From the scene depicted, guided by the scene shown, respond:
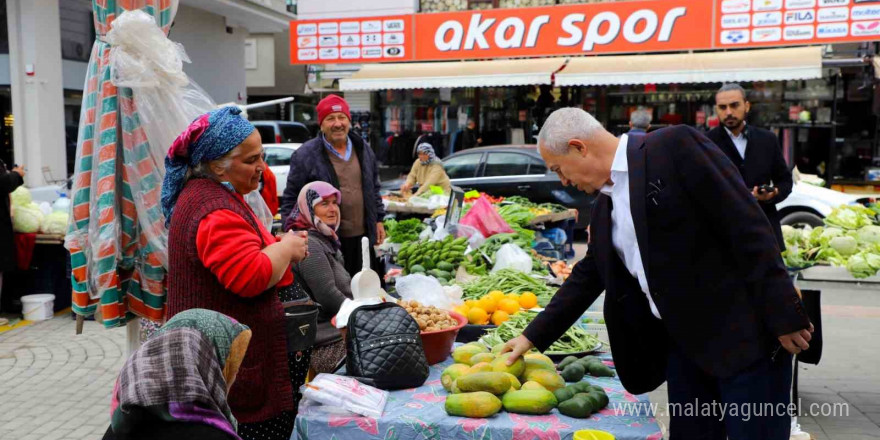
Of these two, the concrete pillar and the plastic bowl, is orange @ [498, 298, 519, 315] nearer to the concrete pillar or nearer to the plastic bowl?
the plastic bowl

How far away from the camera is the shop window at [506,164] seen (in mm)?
12023

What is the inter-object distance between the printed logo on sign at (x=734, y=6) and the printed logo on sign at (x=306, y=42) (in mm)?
9127

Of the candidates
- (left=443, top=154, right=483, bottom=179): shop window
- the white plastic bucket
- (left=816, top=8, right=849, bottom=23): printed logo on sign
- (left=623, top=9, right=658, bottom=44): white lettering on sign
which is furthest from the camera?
(left=623, top=9, right=658, bottom=44): white lettering on sign

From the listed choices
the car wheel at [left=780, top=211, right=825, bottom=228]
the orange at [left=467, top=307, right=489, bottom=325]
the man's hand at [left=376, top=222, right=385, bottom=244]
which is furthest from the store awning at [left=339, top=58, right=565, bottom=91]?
the orange at [left=467, top=307, right=489, bottom=325]

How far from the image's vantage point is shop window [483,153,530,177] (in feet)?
39.4

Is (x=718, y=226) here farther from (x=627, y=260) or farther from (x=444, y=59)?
(x=444, y=59)

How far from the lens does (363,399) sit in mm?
2764

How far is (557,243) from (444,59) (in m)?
8.95

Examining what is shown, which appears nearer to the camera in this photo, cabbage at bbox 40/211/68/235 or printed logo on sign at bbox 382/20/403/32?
cabbage at bbox 40/211/68/235

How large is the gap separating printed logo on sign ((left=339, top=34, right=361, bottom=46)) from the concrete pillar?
6.07 metres

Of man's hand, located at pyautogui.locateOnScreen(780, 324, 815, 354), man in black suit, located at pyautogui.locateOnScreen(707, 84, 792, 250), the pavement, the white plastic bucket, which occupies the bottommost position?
the pavement

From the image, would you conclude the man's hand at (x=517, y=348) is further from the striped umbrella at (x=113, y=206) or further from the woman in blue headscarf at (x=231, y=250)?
the striped umbrella at (x=113, y=206)

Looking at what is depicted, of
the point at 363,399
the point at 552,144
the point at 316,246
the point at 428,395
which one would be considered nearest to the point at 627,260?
the point at 552,144

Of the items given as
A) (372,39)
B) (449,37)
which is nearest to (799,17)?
(449,37)
